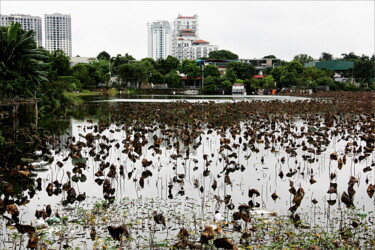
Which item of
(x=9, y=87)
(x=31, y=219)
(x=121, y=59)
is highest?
(x=121, y=59)

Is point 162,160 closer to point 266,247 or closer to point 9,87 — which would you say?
point 266,247

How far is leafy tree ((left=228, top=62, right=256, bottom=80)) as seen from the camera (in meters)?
85.7

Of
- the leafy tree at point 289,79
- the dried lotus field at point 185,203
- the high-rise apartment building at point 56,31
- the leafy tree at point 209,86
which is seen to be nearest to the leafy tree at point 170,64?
the leafy tree at point 209,86

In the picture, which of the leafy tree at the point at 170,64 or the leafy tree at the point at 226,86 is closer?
the leafy tree at the point at 226,86

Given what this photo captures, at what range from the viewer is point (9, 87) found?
2652 cm

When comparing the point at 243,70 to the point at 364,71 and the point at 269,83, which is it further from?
the point at 364,71

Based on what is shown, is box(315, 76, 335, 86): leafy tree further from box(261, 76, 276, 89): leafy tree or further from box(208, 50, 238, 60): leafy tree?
box(208, 50, 238, 60): leafy tree

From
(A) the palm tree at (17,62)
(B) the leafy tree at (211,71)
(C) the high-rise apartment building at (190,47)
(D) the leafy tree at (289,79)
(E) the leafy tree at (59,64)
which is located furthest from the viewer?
(C) the high-rise apartment building at (190,47)

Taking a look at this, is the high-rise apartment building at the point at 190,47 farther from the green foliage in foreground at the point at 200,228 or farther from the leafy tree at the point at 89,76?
the green foliage in foreground at the point at 200,228

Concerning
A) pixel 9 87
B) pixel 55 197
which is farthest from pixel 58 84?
pixel 55 197

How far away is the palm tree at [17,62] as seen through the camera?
27.0 m

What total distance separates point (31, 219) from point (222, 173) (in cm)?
496

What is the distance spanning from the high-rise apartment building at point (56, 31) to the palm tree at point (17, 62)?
521 ft

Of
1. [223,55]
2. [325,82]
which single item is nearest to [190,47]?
[223,55]
